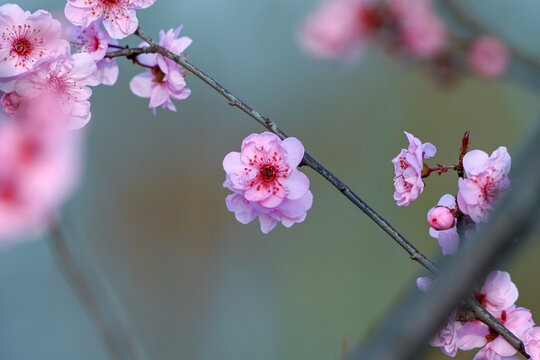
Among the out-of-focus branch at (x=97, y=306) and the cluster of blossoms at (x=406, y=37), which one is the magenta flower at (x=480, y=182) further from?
the cluster of blossoms at (x=406, y=37)

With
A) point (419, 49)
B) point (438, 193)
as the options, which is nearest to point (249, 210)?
point (419, 49)

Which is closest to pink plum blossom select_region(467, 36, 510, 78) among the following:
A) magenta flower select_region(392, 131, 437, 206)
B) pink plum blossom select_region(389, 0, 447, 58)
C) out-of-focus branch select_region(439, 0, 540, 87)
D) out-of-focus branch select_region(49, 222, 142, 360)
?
pink plum blossom select_region(389, 0, 447, 58)

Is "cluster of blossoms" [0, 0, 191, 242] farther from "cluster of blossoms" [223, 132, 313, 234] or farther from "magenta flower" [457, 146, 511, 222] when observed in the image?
"magenta flower" [457, 146, 511, 222]

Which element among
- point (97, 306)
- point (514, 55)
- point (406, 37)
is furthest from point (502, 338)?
point (406, 37)

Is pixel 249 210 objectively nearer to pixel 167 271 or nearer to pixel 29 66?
pixel 29 66

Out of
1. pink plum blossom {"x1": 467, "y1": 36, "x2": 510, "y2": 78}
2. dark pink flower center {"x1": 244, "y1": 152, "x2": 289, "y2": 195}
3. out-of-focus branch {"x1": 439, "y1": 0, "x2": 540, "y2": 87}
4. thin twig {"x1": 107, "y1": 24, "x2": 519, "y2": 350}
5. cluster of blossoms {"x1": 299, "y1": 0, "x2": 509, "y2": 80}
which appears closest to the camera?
thin twig {"x1": 107, "y1": 24, "x2": 519, "y2": 350}

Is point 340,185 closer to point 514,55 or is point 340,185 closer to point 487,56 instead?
point 514,55
